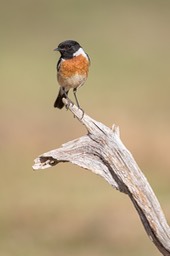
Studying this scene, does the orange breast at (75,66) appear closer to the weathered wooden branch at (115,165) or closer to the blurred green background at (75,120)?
the weathered wooden branch at (115,165)

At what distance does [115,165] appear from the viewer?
738cm

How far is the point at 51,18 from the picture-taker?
2908 centimetres

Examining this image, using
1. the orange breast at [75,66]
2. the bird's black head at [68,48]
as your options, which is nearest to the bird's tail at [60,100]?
the orange breast at [75,66]

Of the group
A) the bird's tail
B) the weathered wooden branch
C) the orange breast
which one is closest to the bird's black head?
the orange breast

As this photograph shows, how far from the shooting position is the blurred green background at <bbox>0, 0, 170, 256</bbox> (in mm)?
14547

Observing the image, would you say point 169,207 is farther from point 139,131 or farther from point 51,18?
point 51,18

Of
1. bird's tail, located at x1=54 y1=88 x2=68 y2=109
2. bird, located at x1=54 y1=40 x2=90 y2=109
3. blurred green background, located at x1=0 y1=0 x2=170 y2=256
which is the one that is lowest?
bird's tail, located at x1=54 y1=88 x2=68 y2=109

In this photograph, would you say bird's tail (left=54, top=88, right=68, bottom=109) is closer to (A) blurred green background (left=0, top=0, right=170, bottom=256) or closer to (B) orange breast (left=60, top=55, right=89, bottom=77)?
(B) orange breast (left=60, top=55, right=89, bottom=77)

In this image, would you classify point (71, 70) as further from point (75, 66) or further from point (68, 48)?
point (68, 48)

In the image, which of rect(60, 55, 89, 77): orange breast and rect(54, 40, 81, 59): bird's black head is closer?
rect(54, 40, 81, 59): bird's black head

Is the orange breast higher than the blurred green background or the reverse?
the reverse

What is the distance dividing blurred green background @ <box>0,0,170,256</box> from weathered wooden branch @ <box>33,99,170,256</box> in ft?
17.8

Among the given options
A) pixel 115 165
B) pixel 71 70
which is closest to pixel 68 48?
pixel 71 70

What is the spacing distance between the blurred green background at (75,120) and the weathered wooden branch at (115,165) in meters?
5.43
